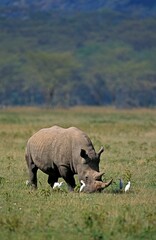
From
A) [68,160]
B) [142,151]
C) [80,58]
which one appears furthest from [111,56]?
[68,160]

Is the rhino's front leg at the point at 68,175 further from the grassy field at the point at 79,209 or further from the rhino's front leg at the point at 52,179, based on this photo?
the rhino's front leg at the point at 52,179

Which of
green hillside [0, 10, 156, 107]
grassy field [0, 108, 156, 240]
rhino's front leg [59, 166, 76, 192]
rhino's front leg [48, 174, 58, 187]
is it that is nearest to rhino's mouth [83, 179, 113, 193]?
grassy field [0, 108, 156, 240]

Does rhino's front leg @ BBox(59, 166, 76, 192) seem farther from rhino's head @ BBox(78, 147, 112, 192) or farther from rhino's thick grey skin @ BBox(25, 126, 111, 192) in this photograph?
rhino's head @ BBox(78, 147, 112, 192)

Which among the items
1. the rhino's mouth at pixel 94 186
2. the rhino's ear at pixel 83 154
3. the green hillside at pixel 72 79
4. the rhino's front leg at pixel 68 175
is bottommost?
the green hillside at pixel 72 79

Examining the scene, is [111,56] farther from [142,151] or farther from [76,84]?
[142,151]

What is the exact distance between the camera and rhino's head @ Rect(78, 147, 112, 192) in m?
17.8

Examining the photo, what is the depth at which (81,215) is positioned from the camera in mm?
14938

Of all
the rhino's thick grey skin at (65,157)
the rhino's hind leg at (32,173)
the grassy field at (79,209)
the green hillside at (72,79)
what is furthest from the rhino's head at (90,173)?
the green hillside at (72,79)

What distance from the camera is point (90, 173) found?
59.1ft

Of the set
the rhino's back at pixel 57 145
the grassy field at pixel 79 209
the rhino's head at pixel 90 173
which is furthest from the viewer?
the rhino's back at pixel 57 145

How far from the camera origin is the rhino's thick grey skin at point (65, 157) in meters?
18.1

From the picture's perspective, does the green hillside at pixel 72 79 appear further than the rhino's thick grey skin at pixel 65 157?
Yes

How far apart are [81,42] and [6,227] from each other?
18646cm

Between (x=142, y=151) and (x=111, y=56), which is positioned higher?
(x=142, y=151)
